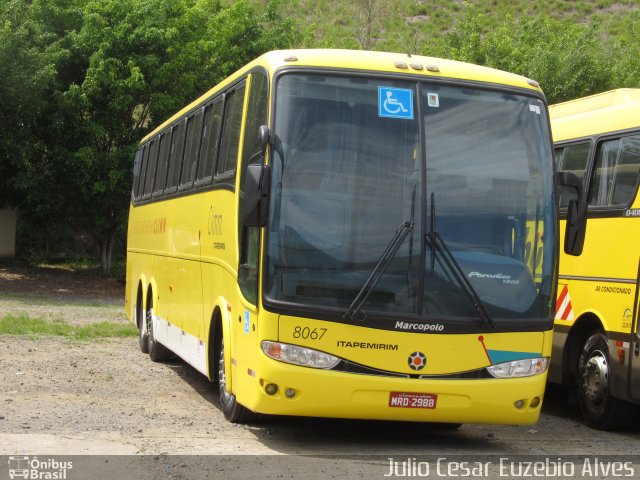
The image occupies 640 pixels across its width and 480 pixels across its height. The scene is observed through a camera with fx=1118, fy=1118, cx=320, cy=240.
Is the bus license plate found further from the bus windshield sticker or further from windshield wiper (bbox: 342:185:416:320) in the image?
the bus windshield sticker

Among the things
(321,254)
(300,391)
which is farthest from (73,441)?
(321,254)

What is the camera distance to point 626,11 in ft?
259

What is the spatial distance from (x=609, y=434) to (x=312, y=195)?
4.46 metres

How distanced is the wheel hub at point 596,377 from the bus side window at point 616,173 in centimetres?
165

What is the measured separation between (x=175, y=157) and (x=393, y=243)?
21.2 feet

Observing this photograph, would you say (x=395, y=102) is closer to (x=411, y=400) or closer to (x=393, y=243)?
(x=393, y=243)

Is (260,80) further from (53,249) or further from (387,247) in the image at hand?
(53,249)

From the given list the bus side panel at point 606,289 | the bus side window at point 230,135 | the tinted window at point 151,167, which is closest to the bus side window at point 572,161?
the bus side panel at point 606,289

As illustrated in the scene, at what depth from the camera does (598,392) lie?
11.8 metres

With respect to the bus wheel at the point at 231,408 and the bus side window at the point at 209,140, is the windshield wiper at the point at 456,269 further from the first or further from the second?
the bus side window at the point at 209,140

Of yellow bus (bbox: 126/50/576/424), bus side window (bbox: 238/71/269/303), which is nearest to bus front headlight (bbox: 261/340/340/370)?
yellow bus (bbox: 126/50/576/424)

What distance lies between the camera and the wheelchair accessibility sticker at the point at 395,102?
9633mm

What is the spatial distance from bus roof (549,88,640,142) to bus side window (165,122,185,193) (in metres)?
4.83

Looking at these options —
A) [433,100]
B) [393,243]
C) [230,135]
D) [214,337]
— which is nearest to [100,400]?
[214,337]
